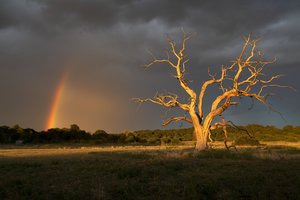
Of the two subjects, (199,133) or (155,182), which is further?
(199,133)

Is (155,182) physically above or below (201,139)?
below

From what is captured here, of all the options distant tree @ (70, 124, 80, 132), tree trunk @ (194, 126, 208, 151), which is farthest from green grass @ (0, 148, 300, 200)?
distant tree @ (70, 124, 80, 132)

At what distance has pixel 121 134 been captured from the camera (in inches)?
2958

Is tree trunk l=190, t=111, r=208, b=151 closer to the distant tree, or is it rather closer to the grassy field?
the grassy field

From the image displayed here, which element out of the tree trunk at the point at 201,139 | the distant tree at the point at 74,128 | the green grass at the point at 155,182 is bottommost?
the green grass at the point at 155,182

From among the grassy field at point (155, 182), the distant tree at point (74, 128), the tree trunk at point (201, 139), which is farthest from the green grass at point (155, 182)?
the distant tree at point (74, 128)

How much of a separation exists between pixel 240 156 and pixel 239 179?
866 centimetres

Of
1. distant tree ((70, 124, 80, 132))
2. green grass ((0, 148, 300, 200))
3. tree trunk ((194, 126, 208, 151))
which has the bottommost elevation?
green grass ((0, 148, 300, 200))

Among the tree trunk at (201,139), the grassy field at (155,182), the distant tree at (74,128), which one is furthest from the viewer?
the distant tree at (74,128)

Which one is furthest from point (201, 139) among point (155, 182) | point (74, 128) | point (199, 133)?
point (74, 128)

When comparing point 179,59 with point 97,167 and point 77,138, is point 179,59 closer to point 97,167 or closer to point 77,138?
point 97,167

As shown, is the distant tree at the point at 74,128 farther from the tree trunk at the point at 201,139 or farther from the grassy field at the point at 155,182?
the grassy field at the point at 155,182

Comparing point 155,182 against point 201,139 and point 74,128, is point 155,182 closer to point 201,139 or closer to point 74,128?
point 201,139

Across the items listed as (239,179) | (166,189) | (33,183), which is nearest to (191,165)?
(239,179)
